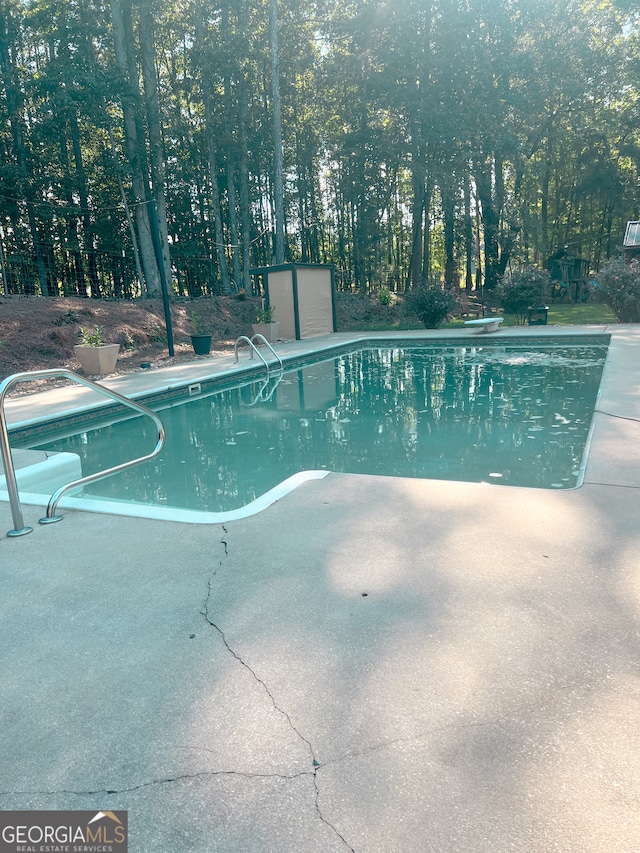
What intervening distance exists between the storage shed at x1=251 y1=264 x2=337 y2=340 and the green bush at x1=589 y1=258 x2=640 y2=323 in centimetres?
652

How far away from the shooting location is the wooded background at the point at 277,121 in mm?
15711

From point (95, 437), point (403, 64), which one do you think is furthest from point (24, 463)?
point (403, 64)

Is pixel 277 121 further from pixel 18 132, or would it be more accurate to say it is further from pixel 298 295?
pixel 18 132

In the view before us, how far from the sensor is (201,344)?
459 inches

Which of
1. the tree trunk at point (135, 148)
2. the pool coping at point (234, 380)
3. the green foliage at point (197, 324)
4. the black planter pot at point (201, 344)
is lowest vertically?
the pool coping at point (234, 380)

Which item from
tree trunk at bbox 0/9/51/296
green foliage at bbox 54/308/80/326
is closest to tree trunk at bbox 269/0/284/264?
tree trunk at bbox 0/9/51/296

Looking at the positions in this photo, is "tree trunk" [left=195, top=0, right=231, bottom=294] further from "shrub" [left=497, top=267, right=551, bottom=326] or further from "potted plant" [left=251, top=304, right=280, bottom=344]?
"shrub" [left=497, top=267, right=551, bottom=326]

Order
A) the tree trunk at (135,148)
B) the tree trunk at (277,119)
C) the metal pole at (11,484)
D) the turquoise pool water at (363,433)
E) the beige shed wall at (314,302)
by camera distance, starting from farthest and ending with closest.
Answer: the tree trunk at (277,119) < the tree trunk at (135,148) < the beige shed wall at (314,302) < the turquoise pool water at (363,433) < the metal pole at (11,484)

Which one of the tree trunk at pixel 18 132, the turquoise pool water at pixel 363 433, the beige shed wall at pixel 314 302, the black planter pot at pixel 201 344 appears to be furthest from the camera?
the tree trunk at pixel 18 132

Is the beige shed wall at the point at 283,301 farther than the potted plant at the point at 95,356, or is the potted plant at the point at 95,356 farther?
the beige shed wall at the point at 283,301

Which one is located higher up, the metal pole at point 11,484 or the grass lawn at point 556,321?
the metal pole at point 11,484

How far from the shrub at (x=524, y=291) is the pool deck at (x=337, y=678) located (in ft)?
41.6

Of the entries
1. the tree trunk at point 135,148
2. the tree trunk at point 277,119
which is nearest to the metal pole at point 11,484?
the tree trunk at point 135,148

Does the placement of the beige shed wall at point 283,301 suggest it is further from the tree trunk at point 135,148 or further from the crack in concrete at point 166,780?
the crack in concrete at point 166,780
